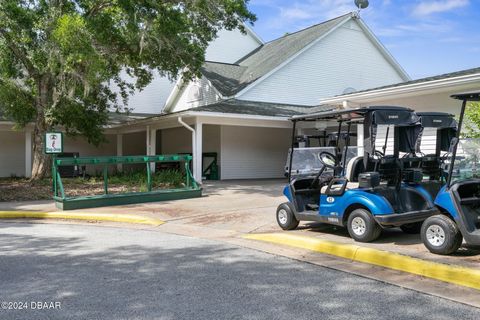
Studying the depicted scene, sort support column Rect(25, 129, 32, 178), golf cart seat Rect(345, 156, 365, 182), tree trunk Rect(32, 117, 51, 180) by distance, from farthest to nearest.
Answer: support column Rect(25, 129, 32, 178) → tree trunk Rect(32, 117, 51, 180) → golf cart seat Rect(345, 156, 365, 182)

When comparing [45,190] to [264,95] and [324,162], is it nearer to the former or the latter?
[324,162]

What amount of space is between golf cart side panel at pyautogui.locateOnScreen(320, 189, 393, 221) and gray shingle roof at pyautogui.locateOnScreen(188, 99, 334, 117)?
35.4 ft

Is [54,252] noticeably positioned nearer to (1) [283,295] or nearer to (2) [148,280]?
(2) [148,280]

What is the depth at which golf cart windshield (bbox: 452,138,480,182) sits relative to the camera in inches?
243

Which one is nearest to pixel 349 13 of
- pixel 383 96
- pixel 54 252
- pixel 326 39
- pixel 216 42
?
pixel 326 39

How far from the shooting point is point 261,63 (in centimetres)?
2520

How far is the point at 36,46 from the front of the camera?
14859 millimetres

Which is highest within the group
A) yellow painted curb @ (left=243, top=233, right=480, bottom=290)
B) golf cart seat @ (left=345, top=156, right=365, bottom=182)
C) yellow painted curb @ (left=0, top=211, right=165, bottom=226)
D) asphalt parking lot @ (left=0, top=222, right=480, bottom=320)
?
golf cart seat @ (left=345, top=156, right=365, bottom=182)

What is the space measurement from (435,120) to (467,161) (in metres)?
1.44

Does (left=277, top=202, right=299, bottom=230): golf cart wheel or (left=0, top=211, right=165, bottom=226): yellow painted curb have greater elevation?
(left=277, top=202, right=299, bottom=230): golf cart wheel

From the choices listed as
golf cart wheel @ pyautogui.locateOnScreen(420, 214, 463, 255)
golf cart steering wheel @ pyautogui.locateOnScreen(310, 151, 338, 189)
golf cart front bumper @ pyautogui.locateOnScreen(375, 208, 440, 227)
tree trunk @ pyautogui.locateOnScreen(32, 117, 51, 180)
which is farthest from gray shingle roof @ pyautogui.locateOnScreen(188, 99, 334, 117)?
golf cart wheel @ pyautogui.locateOnScreen(420, 214, 463, 255)

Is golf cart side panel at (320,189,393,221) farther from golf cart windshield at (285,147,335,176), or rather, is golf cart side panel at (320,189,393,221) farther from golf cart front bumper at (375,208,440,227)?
golf cart windshield at (285,147,335,176)

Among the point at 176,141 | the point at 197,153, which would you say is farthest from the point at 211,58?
the point at 197,153

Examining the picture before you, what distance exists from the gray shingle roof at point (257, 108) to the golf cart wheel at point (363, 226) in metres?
11.4
